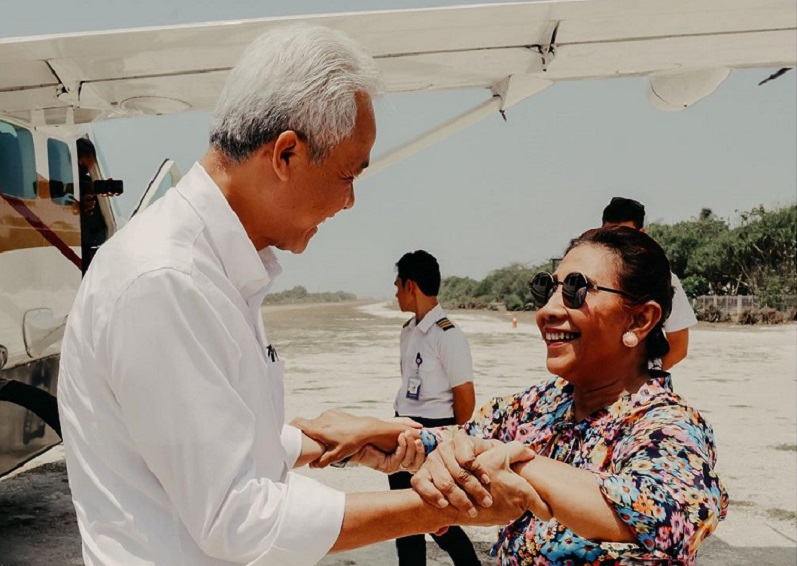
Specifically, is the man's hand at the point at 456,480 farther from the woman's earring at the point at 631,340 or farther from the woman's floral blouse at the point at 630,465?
the woman's earring at the point at 631,340

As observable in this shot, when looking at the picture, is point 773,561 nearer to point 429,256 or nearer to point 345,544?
point 429,256

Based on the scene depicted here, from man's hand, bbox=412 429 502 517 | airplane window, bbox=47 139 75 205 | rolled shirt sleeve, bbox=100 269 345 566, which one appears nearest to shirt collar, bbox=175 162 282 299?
rolled shirt sleeve, bbox=100 269 345 566

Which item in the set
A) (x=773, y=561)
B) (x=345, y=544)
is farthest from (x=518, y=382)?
(x=345, y=544)

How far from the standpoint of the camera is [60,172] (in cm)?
642

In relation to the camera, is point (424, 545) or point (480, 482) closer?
point (480, 482)

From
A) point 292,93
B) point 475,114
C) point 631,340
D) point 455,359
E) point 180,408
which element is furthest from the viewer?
point 475,114

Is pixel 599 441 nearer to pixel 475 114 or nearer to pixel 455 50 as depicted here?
pixel 455 50

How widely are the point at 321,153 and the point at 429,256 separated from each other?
132 inches

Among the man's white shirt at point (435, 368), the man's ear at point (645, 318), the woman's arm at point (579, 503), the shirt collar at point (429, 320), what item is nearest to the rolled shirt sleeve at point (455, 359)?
the man's white shirt at point (435, 368)

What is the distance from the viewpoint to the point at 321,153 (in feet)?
5.11

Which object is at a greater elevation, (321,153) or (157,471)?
(321,153)

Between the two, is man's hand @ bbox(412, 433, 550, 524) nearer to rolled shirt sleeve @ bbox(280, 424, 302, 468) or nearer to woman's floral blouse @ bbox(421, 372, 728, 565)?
woman's floral blouse @ bbox(421, 372, 728, 565)

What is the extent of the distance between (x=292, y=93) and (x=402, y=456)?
1271 mm

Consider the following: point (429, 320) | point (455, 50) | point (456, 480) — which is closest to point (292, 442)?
point (456, 480)
